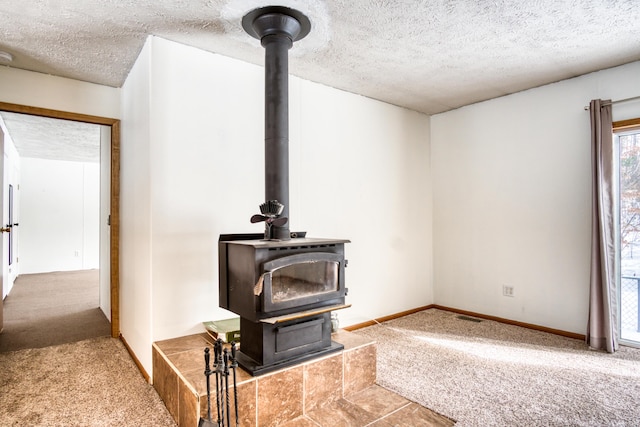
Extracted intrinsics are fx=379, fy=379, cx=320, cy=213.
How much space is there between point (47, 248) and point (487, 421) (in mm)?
8289

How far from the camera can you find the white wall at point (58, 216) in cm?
729

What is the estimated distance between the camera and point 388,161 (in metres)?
4.10

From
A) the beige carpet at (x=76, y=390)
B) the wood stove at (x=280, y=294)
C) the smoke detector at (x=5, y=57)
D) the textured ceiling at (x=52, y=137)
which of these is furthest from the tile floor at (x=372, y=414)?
the textured ceiling at (x=52, y=137)

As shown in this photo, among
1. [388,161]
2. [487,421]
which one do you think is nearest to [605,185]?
[388,161]

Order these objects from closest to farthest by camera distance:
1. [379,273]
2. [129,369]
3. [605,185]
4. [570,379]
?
[570,379]
[129,369]
[605,185]
[379,273]

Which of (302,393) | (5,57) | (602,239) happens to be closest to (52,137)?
(5,57)

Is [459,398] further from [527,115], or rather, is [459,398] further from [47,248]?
[47,248]

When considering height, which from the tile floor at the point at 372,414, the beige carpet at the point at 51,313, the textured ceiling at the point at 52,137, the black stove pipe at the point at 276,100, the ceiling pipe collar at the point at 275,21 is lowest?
the tile floor at the point at 372,414

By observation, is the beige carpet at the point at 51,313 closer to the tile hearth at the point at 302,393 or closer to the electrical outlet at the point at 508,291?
the tile hearth at the point at 302,393

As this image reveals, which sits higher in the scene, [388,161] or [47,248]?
[388,161]

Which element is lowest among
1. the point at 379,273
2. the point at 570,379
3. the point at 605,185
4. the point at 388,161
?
the point at 570,379

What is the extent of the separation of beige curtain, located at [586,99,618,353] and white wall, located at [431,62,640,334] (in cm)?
22

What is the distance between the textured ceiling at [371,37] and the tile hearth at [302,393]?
2.02 metres

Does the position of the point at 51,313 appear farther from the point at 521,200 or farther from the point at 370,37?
the point at 521,200
